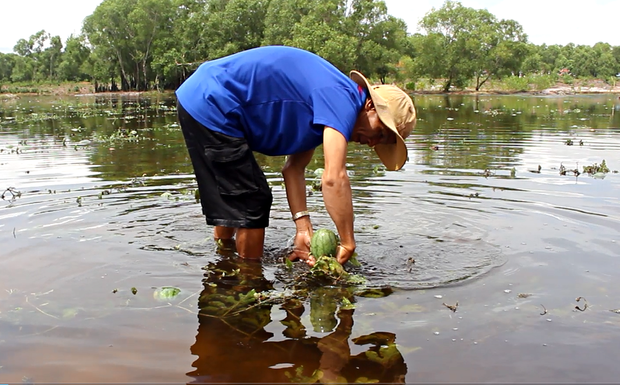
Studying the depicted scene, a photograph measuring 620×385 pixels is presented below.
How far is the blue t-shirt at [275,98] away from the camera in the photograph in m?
3.59

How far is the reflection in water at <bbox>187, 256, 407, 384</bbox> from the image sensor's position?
113 inches

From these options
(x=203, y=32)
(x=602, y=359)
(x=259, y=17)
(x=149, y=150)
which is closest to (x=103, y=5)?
(x=203, y=32)

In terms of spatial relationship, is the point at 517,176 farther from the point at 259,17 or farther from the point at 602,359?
the point at 259,17

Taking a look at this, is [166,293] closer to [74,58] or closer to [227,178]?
[227,178]

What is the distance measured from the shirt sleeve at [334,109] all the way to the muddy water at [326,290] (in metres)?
1.28

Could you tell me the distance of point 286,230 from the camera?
5754 millimetres

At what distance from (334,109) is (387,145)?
2.49 ft

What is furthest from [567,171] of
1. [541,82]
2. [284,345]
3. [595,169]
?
[541,82]

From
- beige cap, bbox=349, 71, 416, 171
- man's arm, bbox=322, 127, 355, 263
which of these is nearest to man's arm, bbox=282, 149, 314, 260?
man's arm, bbox=322, 127, 355, 263

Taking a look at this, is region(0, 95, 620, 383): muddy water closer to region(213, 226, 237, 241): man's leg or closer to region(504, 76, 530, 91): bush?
region(213, 226, 237, 241): man's leg

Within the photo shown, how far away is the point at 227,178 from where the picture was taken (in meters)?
4.18

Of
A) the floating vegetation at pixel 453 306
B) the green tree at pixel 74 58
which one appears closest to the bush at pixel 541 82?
the floating vegetation at pixel 453 306

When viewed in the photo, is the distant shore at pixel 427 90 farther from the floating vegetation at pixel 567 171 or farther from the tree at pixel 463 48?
the floating vegetation at pixel 567 171

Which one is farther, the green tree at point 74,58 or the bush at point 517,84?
the green tree at point 74,58
